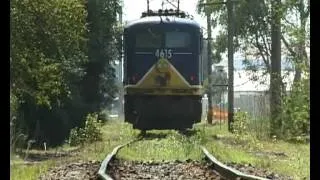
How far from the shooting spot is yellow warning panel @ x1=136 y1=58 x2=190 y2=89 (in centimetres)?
1811

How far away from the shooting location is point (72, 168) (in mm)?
11578

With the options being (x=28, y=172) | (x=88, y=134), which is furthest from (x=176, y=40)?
(x=28, y=172)

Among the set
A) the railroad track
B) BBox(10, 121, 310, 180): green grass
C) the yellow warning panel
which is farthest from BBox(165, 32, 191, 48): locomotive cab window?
the railroad track

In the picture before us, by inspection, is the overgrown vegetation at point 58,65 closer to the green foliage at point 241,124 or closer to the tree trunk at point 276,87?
the green foliage at point 241,124

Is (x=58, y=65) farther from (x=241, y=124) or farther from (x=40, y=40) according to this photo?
(x=241, y=124)

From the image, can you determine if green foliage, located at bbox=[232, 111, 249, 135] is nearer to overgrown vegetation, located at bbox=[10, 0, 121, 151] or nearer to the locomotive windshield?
the locomotive windshield

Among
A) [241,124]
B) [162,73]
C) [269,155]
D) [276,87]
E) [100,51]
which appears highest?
[100,51]

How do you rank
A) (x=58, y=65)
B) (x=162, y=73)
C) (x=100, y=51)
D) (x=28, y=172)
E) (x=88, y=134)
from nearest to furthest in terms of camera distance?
(x=28, y=172) < (x=58, y=65) < (x=162, y=73) < (x=88, y=134) < (x=100, y=51)

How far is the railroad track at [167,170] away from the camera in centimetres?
1001

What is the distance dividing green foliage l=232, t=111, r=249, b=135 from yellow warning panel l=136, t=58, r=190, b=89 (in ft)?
10.7

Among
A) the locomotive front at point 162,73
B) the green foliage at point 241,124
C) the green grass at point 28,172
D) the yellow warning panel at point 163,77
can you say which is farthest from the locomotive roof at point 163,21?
the green grass at point 28,172

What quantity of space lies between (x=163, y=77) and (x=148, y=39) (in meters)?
1.22

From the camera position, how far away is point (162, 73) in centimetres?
1820

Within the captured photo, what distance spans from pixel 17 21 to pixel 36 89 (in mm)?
2304
